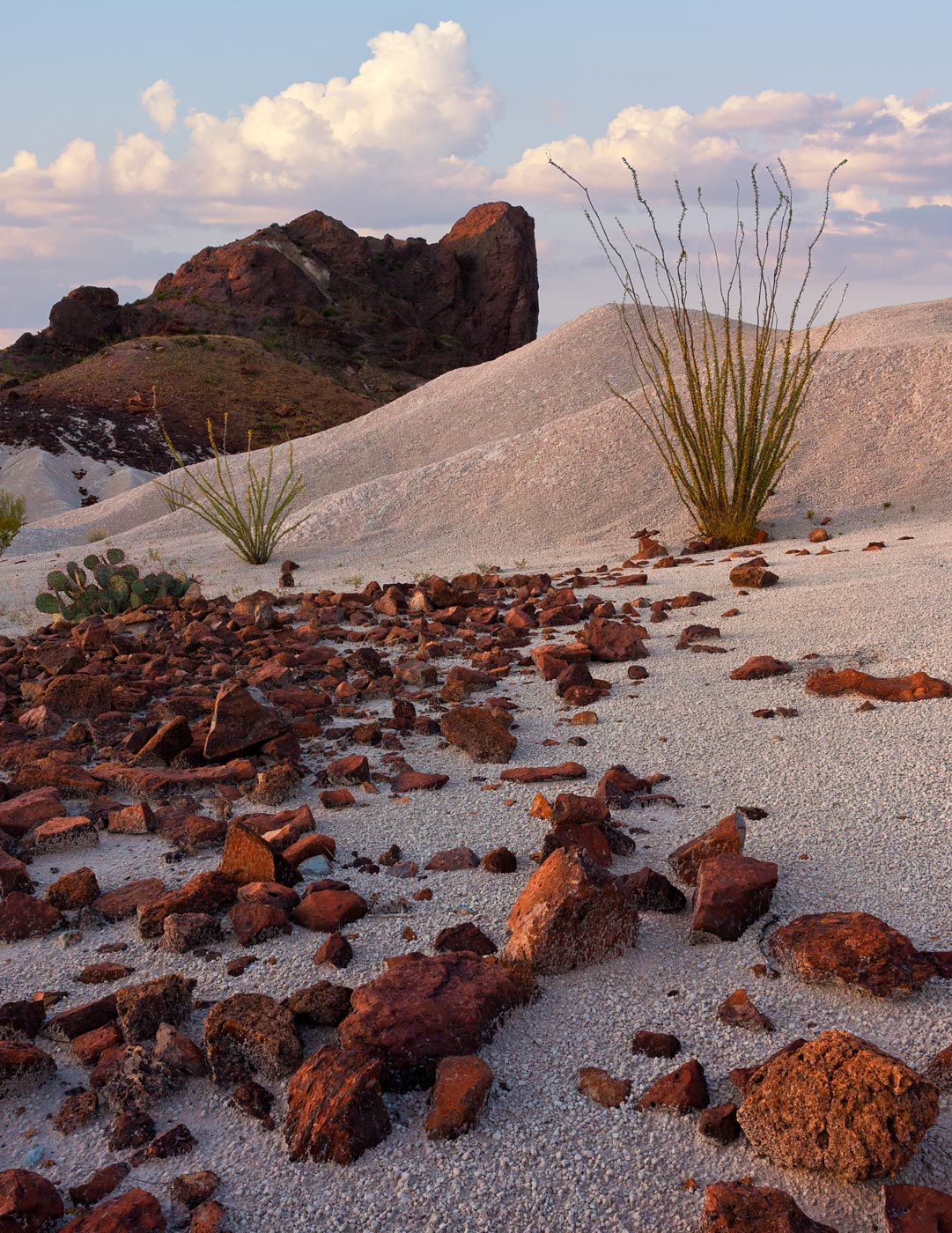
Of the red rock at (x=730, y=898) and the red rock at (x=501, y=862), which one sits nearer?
the red rock at (x=730, y=898)

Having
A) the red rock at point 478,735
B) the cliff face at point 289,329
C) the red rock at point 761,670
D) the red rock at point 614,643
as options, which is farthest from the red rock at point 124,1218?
the cliff face at point 289,329

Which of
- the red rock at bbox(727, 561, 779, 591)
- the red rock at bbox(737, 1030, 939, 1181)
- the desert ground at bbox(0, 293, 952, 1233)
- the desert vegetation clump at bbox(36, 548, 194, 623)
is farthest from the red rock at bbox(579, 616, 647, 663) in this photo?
the desert vegetation clump at bbox(36, 548, 194, 623)

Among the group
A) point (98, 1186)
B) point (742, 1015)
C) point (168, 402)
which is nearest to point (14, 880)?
point (98, 1186)

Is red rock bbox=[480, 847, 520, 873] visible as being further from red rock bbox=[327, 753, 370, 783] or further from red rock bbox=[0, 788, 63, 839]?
red rock bbox=[0, 788, 63, 839]

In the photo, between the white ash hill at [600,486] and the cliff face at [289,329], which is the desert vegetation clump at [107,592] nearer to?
the white ash hill at [600,486]

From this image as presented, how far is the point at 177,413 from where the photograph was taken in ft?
81.9

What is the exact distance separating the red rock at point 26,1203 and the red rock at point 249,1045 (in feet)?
1.15

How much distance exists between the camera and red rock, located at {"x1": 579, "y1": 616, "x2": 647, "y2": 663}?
440 cm

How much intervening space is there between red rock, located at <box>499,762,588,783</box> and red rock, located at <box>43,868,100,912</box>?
1.23 m

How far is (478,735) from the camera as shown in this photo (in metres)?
3.45

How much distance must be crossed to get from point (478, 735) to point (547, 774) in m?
0.35

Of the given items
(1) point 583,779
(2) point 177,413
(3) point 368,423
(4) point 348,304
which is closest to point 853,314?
(3) point 368,423

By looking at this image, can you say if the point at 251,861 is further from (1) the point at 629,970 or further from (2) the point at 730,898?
(2) the point at 730,898

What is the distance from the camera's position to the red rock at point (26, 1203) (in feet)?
4.92
